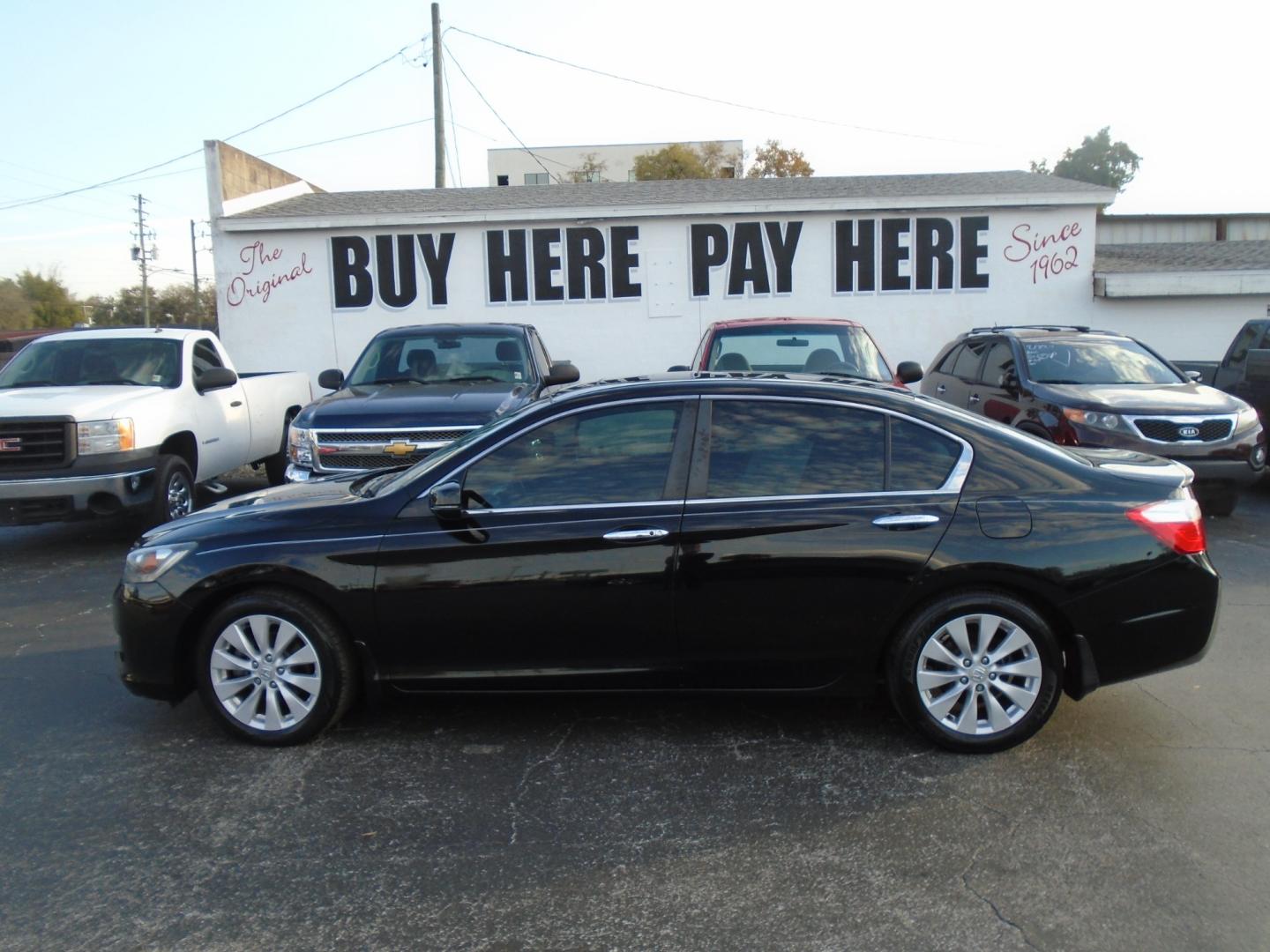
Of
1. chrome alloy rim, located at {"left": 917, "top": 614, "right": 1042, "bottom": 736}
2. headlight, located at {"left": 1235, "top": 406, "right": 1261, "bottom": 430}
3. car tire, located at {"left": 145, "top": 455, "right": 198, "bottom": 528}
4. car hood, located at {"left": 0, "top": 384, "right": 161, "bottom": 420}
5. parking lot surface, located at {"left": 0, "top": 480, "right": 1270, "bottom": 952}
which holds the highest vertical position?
car hood, located at {"left": 0, "top": 384, "right": 161, "bottom": 420}

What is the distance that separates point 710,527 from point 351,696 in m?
1.76

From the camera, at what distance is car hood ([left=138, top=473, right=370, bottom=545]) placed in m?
4.75

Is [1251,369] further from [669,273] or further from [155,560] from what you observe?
[155,560]

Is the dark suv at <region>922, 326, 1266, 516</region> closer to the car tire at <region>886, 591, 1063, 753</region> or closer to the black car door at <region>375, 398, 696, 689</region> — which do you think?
the car tire at <region>886, 591, 1063, 753</region>

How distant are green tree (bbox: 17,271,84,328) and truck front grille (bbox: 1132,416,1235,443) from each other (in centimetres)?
6175

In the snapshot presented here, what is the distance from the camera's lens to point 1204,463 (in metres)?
9.25

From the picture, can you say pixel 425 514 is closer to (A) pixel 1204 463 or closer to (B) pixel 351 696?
(B) pixel 351 696

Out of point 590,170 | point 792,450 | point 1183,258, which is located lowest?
point 792,450

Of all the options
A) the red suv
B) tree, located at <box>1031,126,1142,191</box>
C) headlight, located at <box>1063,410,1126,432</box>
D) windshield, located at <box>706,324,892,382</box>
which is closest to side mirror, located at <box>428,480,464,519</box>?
the red suv

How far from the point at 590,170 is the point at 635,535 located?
168 feet

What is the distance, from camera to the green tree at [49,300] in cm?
6009

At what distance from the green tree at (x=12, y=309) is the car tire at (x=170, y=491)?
5091 cm

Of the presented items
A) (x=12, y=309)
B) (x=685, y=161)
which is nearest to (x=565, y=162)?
(x=685, y=161)

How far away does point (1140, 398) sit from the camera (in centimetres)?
968
